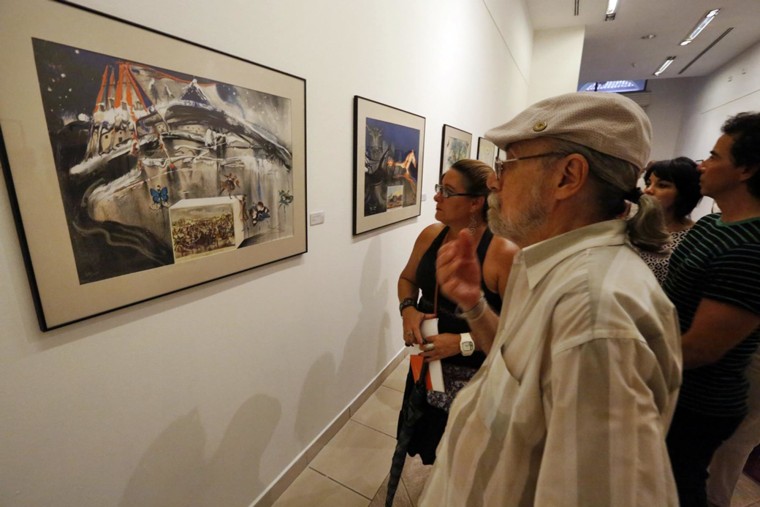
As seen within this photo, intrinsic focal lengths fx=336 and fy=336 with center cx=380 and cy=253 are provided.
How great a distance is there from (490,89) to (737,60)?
25.1ft

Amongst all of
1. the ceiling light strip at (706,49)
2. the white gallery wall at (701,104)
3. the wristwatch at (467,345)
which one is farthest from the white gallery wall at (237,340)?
the white gallery wall at (701,104)

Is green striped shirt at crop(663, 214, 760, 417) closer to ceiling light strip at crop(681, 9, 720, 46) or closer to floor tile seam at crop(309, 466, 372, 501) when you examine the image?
floor tile seam at crop(309, 466, 372, 501)

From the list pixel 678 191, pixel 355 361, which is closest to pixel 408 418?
pixel 355 361

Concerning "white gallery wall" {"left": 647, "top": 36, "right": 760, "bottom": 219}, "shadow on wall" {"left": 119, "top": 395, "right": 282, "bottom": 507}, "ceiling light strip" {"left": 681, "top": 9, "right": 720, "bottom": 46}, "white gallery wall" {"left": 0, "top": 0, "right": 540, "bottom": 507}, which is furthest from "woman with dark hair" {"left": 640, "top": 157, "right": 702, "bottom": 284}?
"white gallery wall" {"left": 647, "top": 36, "right": 760, "bottom": 219}

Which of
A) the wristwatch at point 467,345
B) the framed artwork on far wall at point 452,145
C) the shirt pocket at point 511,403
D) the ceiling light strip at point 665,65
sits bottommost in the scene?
the wristwatch at point 467,345

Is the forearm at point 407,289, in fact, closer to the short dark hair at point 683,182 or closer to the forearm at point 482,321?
the forearm at point 482,321

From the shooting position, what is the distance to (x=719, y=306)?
42.5 inches

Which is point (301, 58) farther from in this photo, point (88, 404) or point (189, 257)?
point (88, 404)

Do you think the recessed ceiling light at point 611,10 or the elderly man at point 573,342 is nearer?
the elderly man at point 573,342

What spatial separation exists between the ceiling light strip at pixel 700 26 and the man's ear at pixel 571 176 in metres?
8.12

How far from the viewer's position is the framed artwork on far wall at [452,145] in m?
3.34

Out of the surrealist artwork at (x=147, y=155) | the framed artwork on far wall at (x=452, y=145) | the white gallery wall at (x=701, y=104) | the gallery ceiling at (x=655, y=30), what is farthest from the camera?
the white gallery wall at (x=701, y=104)

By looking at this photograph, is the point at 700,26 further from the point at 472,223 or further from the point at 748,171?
the point at 472,223

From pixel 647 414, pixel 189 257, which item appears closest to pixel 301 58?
pixel 189 257
